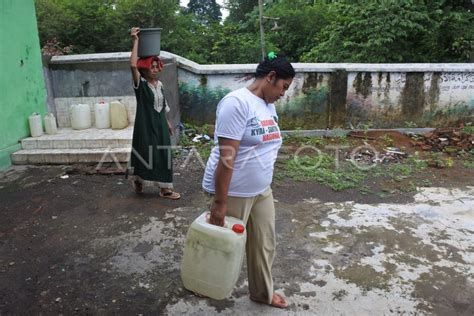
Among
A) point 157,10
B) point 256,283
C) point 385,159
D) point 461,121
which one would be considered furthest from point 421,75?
point 157,10

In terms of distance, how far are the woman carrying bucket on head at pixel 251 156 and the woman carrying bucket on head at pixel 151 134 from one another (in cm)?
212

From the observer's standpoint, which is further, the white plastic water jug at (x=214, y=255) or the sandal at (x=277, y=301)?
the sandal at (x=277, y=301)

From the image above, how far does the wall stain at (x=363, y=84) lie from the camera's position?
23.7ft

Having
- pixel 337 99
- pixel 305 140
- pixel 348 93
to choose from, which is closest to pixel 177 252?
pixel 305 140

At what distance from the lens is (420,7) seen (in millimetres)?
9125

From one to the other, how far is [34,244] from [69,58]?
163 inches

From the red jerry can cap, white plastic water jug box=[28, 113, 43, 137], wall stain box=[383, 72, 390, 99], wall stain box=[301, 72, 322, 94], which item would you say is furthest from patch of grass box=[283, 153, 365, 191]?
white plastic water jug box=[28, 113, 43, 137]

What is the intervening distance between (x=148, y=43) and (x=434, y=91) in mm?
5321

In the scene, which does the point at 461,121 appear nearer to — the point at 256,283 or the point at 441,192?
the point at 441,192

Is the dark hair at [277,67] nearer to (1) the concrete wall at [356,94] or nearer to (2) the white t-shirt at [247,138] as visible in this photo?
(2) the white t-shirt at [247,138]

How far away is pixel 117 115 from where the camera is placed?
20.4ft

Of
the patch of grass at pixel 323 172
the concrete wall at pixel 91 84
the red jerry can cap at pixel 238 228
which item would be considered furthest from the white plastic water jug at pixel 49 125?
the red jerry can cap at pixel 238 228

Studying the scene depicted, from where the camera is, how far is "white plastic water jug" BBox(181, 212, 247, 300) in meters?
2.31

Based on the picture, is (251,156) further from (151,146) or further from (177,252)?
(151,146)
